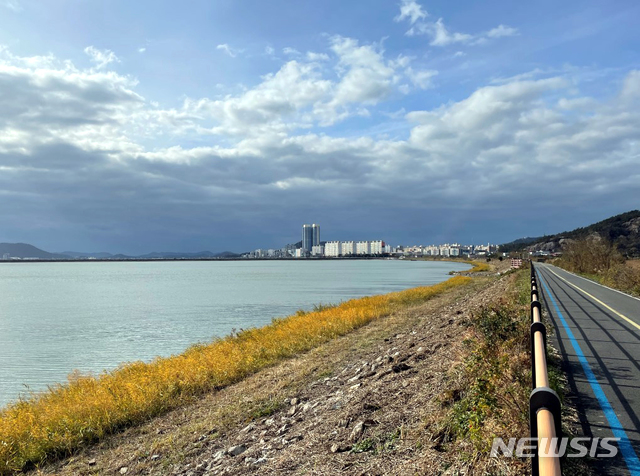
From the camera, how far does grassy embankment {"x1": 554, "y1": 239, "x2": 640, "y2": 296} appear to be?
1200 inches

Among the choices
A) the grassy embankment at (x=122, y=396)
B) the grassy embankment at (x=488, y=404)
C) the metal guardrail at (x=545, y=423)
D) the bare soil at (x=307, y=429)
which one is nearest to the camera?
the metal guardrail at (x=545, y=423)

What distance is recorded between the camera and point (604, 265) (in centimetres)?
4697

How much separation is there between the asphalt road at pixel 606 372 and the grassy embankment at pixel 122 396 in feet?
30.9

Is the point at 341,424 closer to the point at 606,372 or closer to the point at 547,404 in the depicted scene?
the point at 606,372

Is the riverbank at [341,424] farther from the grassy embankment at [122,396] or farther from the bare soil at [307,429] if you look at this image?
the grassy embankment at [122,396]

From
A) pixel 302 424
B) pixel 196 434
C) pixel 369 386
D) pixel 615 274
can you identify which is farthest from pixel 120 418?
Result: pixel 615 274

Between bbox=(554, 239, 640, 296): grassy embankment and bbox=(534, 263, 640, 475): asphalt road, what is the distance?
46.9 ft

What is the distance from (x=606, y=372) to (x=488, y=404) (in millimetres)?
4498

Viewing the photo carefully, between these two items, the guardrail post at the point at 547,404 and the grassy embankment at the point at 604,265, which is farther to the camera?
the grassy embankment at the point at 604,265

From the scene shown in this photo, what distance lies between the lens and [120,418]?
11.2 metres

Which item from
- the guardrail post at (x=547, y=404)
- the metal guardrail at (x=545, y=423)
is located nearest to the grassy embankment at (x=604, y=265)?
the metal guardrail at (x=545, y=423)

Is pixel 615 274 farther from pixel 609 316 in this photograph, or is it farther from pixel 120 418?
pixel 120 418

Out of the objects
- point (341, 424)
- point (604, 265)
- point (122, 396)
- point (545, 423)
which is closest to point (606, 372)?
point (341, 424)

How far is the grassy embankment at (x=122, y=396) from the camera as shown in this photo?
995 centimetres
